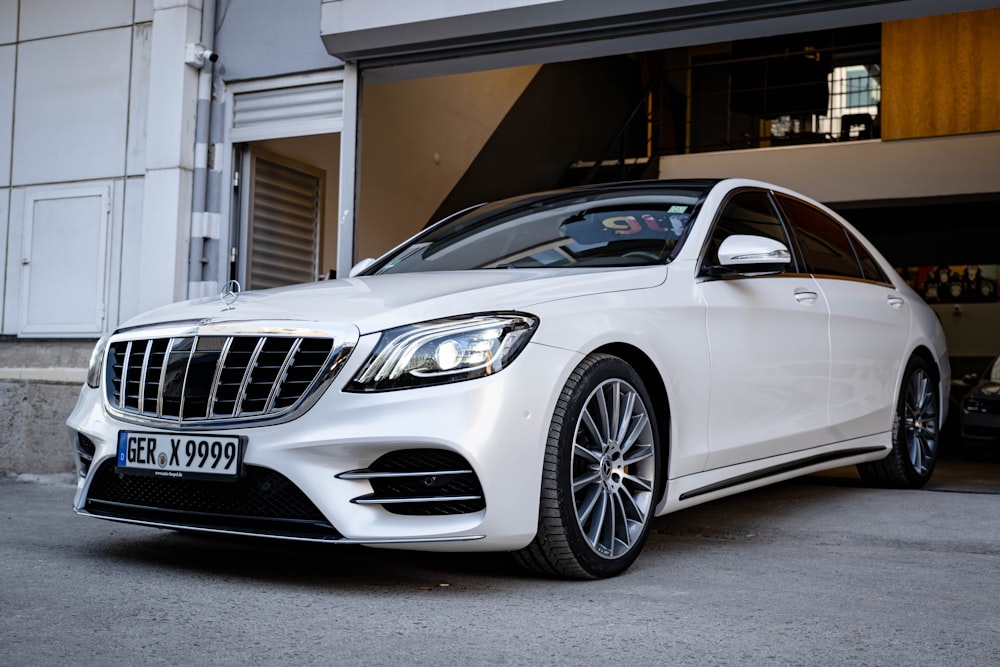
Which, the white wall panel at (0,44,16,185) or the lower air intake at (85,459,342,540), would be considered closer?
the lower air intake at (85,459,342,540)

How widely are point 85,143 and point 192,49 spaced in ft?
3.89

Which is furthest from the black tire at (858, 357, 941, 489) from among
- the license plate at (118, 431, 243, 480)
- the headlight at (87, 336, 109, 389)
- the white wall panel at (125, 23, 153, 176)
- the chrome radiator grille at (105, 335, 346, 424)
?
the white wall panel at (125, 23, 153, 176)

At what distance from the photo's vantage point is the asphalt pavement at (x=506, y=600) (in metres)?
2.71

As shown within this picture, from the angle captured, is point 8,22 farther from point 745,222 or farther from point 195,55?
point 745,222

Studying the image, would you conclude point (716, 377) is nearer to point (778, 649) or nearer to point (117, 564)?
point (778, 649)

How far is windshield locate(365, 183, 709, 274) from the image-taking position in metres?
4.34

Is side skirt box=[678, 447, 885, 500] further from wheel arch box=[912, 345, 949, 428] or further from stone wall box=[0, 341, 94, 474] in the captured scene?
stone wall box=[0, 341, 94, 474]

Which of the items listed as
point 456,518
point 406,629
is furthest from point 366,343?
point 406,629

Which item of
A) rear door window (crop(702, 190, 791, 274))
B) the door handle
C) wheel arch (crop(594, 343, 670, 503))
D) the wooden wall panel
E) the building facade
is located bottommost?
wheel arch (crop(594, 343, 670, 503))

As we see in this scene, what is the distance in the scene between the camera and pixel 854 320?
5398mm

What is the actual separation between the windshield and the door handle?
→ 632 millimetres

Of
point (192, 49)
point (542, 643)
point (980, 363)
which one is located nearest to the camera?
point (542, 643)

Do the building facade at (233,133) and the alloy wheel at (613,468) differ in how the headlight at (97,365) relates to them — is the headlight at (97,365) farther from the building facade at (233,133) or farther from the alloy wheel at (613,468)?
the building facade at (233,133)

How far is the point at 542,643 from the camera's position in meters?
2.81
